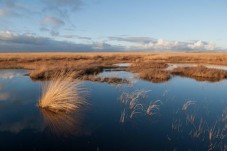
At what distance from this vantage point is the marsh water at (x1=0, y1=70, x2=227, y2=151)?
919 cm

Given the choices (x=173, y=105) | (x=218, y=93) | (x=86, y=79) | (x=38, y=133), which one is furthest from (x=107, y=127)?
(x=86, y=79)

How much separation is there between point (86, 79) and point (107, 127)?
12.7 metres

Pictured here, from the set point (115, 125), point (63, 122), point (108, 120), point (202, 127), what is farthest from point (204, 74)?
point (63, 122)

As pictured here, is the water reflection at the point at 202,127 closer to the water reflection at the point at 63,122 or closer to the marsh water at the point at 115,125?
the marsh water at the point at 115,125

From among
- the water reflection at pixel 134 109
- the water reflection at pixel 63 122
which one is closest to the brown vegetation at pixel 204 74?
the water reflection at pixel 134 109

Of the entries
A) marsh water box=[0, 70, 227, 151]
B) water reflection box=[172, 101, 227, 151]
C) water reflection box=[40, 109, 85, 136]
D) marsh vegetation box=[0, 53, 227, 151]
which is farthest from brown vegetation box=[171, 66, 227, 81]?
water reflection box=[40, 109, 85, 136]

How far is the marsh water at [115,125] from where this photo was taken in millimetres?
9188

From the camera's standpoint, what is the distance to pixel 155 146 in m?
9.10

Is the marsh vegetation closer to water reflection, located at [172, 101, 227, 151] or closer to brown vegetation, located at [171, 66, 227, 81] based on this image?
water reflection, located at [172, 101, 227, 151]

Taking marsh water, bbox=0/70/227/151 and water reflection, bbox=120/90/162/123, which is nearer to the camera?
marsh water, bbox=0/70/227/151

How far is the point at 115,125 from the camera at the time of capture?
1109 centimetres

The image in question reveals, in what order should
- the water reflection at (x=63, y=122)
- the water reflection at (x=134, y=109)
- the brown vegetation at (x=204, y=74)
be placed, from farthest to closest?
the brown vegetation at (x=204, y=74) → the water reflection at (x=134, y=109) → the water reflection at (x=63, y=122)

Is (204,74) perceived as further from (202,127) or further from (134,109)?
(202,127)

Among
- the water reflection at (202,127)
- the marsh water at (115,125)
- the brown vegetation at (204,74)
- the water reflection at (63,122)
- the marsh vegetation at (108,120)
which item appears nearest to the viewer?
the marsh water at (115,125)
